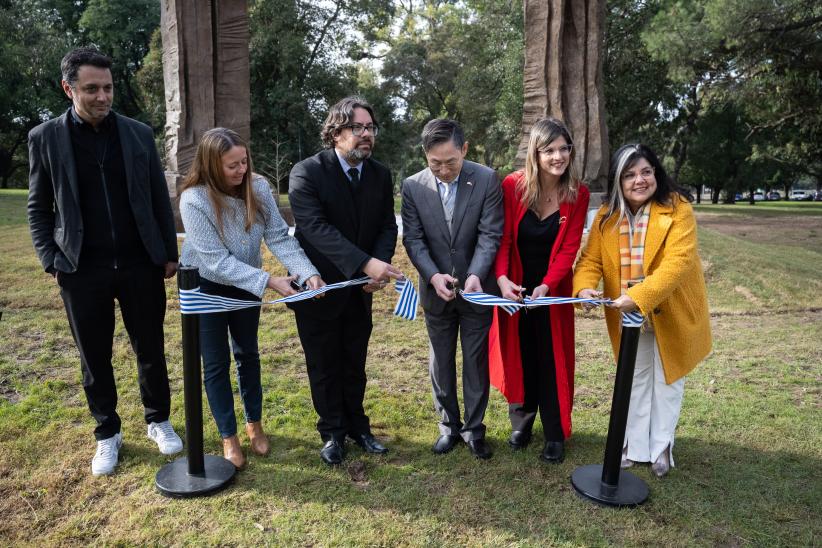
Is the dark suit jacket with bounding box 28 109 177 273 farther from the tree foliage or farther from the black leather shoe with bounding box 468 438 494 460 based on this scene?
the tree foliage

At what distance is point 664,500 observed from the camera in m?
3.02

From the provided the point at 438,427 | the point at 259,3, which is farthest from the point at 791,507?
the point at 259,3

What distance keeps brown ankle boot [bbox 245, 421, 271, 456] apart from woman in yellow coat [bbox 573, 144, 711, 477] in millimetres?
1982

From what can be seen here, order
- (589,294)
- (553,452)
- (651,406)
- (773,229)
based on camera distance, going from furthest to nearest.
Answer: (773,229), (553,452), (651,406), (589,294)

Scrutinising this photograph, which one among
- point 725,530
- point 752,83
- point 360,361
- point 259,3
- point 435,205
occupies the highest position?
point 259,3

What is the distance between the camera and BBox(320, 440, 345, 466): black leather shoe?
11.0 ft

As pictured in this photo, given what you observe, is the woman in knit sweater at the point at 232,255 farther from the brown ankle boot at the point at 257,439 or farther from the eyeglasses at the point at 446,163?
the eyeglasses at the point at 446,163

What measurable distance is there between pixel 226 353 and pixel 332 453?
82cm

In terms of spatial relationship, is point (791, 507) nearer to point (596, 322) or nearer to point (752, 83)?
point (596, 322)

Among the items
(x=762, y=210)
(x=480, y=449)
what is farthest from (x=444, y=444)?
(x=762, y=210)

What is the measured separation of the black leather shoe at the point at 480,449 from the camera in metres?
3.44

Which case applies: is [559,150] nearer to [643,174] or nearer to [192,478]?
[643,174]

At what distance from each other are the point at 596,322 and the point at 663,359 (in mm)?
3709

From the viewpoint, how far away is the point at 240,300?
3.10m
